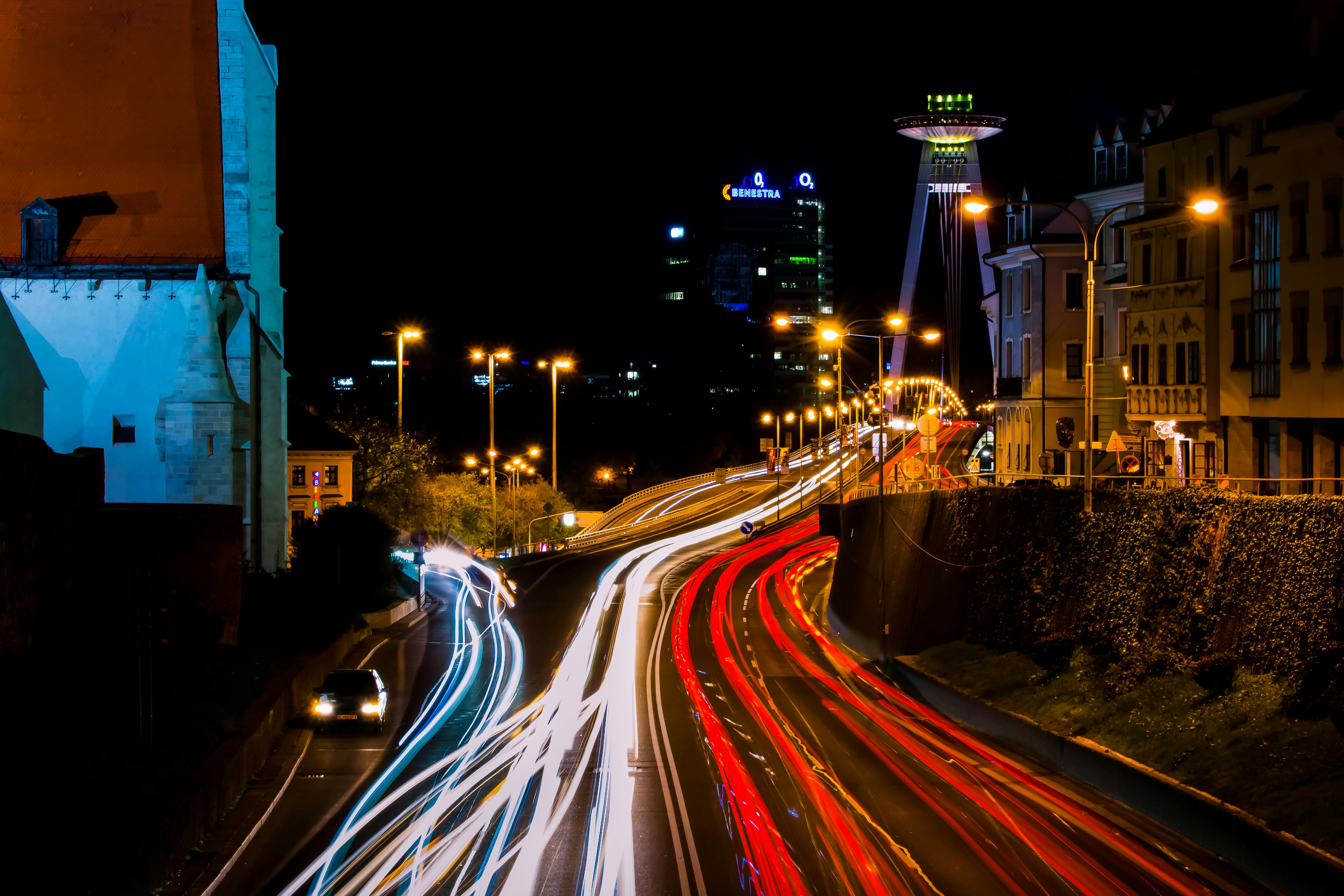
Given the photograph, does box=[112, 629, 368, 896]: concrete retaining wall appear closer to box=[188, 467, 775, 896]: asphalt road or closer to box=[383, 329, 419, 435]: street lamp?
box=[188, 467, 775, 896]: asphalt road

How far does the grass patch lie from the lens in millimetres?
14398

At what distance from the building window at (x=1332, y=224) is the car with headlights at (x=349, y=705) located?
23.0 m

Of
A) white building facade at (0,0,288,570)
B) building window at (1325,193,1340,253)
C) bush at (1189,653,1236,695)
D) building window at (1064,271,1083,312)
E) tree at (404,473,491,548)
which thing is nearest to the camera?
bush at (1189,653,1236,695)

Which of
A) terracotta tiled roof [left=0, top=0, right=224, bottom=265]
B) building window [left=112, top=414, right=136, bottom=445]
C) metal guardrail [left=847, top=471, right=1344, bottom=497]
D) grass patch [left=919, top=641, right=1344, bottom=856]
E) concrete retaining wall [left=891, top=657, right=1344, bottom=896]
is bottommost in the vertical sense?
concrete retaining wall [left=891, top=657, right=1344, bottom=896]

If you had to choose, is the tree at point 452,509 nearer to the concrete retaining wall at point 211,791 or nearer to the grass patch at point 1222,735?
the concrete retaining wall at point 211,791

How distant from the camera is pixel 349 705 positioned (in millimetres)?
24438

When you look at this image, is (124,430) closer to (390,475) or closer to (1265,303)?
(390,475)

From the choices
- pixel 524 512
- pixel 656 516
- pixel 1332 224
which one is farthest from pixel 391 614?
pixel 524 512

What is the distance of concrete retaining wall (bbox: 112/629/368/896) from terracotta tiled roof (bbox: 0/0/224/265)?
20.7m

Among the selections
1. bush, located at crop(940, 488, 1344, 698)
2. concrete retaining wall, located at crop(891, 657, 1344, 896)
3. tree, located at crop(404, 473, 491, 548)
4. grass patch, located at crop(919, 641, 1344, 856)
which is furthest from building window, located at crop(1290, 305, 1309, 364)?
tree, located at crop(404, 473, 491, 548)

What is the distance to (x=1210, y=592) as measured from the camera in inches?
746

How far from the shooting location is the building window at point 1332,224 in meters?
27.2

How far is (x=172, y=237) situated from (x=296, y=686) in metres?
21.5

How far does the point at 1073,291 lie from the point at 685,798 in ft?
127
